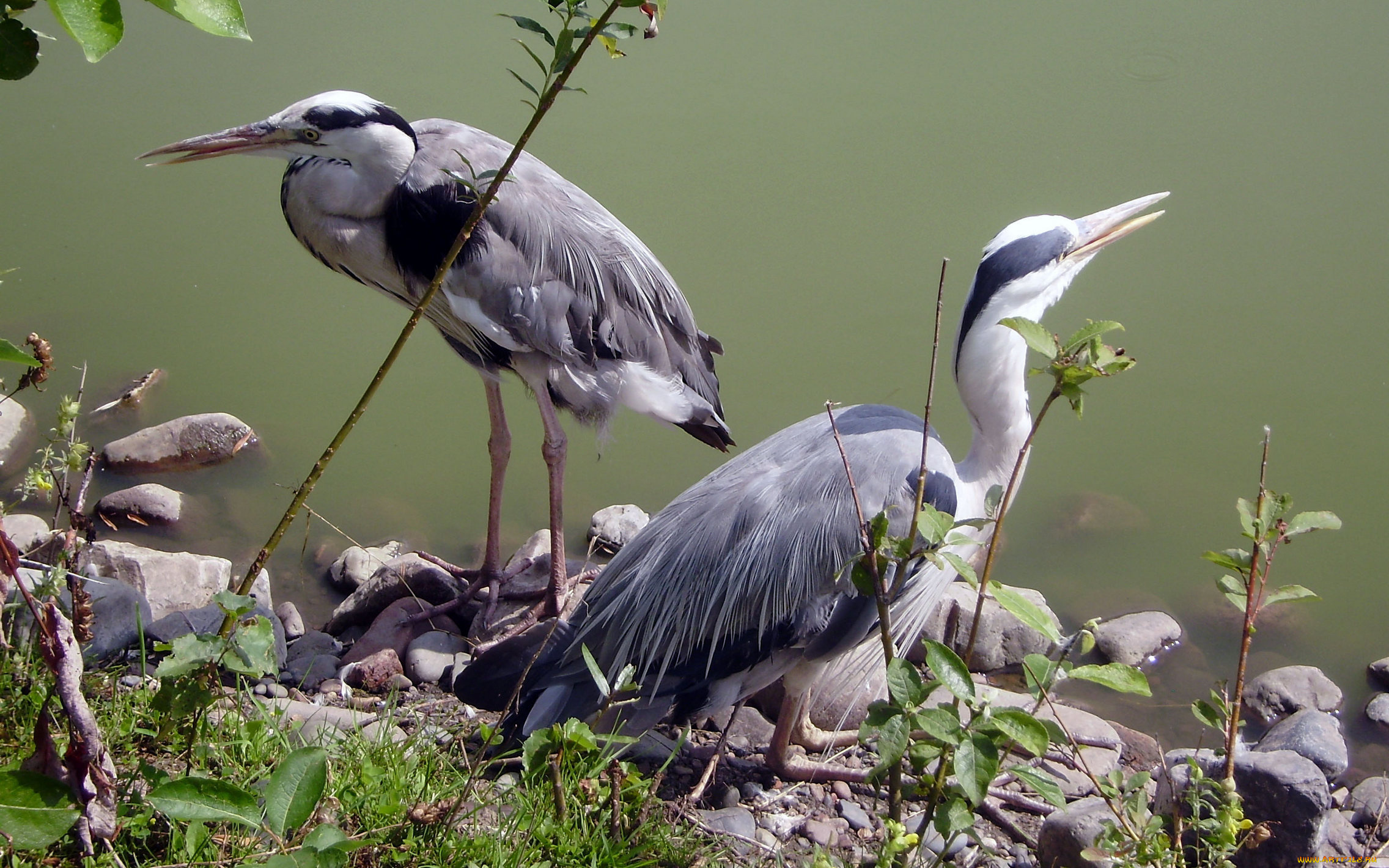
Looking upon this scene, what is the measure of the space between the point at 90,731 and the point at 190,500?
322cm

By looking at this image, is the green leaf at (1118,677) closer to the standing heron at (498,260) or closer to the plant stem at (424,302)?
the plant stem at (424,302)

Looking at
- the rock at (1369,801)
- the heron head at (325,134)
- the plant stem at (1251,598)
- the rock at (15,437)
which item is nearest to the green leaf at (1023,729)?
the plant stem at (1251,598)

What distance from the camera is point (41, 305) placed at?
569 centimetres

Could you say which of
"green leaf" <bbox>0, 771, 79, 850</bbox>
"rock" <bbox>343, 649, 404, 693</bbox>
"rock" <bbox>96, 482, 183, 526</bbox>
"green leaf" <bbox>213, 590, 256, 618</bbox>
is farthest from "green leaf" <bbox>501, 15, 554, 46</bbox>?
"rock" <bbox>96, 482, 183, 526</bbox>

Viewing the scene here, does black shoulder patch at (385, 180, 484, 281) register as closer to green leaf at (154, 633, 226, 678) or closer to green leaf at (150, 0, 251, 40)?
green leaf at (154, 633, 226, 678)

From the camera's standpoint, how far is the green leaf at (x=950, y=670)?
5.11 ft

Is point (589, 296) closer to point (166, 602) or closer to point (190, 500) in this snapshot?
point (166, 602)

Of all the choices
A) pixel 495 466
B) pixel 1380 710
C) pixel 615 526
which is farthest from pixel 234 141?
pixel 1380 710

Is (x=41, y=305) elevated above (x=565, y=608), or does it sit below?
below

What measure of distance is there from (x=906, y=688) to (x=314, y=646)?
264cm

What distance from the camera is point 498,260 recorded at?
3496mm

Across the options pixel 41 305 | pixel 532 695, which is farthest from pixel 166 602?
pixel 41 305

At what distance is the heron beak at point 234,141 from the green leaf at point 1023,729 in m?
2.97

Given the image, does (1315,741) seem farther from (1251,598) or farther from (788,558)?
(1251,598)
